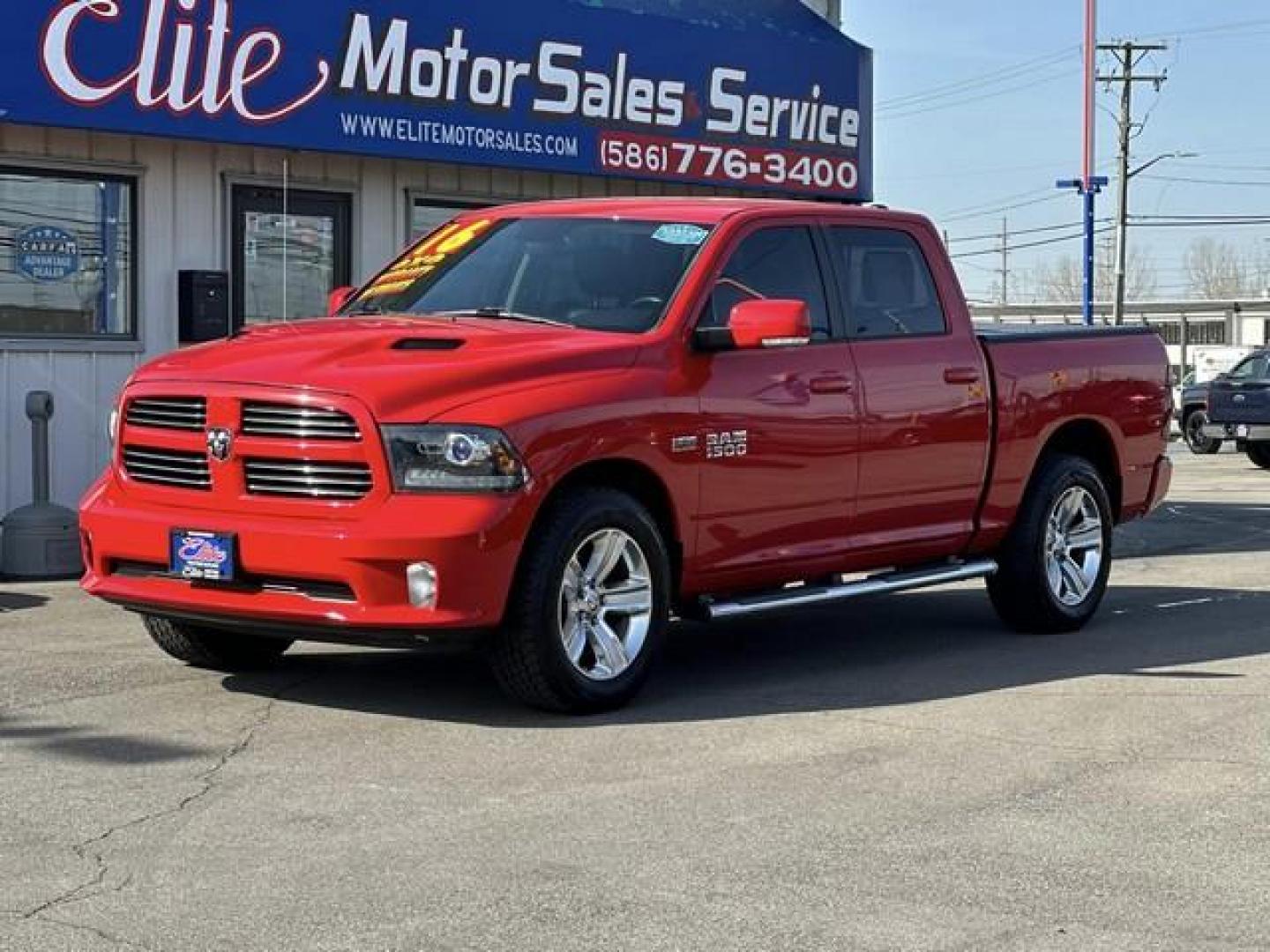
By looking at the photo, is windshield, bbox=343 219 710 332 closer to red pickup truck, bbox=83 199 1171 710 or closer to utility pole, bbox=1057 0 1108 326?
red pickup truck, bbox=83 199 1171 710

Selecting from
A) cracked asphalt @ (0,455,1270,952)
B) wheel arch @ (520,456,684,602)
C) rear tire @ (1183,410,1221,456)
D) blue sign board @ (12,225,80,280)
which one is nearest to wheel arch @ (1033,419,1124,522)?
cracked asphalt @ (0,455,1270,952)

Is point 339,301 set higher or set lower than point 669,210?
lower

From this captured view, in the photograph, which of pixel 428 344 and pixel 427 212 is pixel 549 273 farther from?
pixel 427 212

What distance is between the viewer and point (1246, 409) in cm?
2859

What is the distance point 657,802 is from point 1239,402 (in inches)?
968

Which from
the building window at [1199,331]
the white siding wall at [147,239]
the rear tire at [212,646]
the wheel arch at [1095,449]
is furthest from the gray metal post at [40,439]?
the building window at [1199,331]

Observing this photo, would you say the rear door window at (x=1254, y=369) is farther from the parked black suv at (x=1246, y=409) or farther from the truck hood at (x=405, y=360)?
the truck hood at (x=405, y=360)

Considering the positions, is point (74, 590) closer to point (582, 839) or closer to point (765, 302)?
point (765, 302)

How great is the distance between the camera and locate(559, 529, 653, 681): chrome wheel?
23.5ft

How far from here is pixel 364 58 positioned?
511 inches

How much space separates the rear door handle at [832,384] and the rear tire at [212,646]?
247cm

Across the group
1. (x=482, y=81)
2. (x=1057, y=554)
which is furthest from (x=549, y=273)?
(x=482, y=81)

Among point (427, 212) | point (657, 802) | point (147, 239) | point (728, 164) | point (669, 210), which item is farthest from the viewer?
point (728, 164)

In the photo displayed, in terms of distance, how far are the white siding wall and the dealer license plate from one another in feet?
16.7
